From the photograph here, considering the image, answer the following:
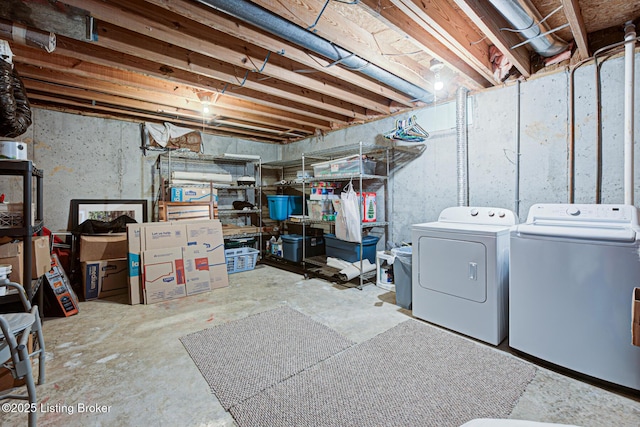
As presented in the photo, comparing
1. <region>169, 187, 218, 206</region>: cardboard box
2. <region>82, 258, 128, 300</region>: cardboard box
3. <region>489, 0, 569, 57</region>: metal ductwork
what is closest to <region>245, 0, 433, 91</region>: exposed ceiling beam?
<region>489, 0, 569, 57</region>: metal ductwork

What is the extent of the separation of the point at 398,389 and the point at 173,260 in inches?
106

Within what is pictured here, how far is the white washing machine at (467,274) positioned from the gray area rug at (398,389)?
21 centimetres

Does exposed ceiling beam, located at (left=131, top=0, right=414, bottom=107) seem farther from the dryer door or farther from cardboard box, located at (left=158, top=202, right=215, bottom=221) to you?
cardboard box, located at (left=158, top=202, right=215, bottom=221)

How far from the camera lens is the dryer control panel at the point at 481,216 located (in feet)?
8.09

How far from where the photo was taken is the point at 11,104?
210 cm

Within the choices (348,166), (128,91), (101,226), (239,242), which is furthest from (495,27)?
(101,226)

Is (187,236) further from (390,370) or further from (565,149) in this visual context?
(565,149)

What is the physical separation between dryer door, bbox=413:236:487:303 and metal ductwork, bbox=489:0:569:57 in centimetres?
154

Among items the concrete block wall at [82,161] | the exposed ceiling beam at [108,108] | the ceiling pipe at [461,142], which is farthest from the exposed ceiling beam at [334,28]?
the concrete block wall at [82,161]

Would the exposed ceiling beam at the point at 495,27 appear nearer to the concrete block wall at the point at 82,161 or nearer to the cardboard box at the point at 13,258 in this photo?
the cardboard box at the point at 13,258

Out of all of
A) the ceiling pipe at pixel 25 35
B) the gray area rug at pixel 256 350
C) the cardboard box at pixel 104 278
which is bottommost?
the gray area rug at pixel 256 350

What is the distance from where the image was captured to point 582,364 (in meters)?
1.71

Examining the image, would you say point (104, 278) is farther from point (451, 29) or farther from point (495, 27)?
point (495, 27)

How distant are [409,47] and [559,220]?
1866 millimetres
